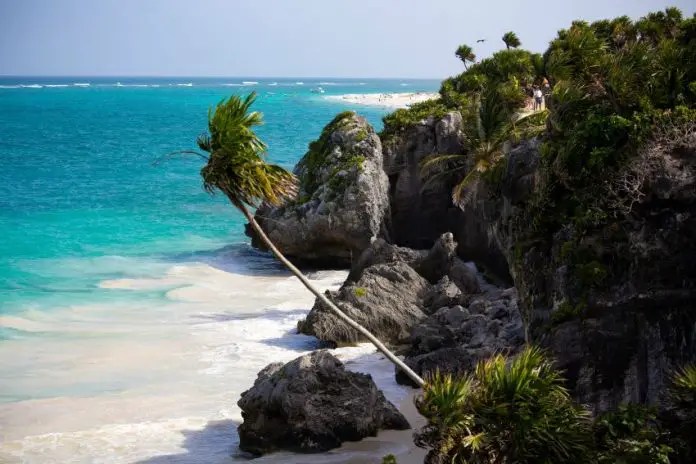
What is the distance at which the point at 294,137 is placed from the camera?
287 ft

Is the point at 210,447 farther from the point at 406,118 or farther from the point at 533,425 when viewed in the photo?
the point at 406,118

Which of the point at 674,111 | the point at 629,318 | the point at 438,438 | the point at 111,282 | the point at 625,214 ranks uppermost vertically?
the point at 674,111

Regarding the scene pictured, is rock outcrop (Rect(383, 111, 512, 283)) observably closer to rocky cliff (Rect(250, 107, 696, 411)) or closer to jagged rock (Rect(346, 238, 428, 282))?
jagged rock (Rect(346, 238, 428, 282))

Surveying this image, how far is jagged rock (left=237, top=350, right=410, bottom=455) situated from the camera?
56.0ft

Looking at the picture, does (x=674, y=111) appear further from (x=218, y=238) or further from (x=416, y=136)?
(x=218, y=238)

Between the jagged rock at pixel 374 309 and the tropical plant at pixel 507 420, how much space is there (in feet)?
34.8

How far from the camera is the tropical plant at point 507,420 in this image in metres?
12.4

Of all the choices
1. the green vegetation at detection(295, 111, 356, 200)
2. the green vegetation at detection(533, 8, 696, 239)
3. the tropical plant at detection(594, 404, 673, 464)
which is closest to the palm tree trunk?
the tropical plant at detection(594, 404, 673, 464)

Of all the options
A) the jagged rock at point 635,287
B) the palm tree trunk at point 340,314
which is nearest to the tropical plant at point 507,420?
the palm tree trunk at point 340,314

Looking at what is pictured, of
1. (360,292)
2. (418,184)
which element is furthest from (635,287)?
(418,184)

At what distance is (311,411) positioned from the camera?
17.1 m

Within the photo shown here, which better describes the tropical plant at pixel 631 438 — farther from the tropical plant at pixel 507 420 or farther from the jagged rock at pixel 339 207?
the jagged rock at pixel 339 207

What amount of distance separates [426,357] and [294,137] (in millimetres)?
68386

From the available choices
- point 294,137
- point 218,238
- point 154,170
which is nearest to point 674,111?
point 218,238
